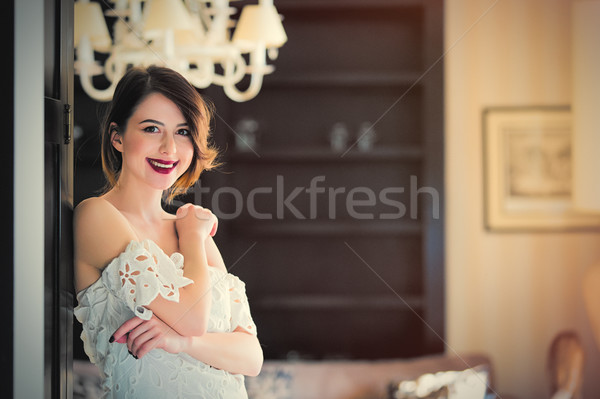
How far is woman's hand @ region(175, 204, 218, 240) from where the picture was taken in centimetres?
102

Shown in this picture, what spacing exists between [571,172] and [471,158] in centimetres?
22

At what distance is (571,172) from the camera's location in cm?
108

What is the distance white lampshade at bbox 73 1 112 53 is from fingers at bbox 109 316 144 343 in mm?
547

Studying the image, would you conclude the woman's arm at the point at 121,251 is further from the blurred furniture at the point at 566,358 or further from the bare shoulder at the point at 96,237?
the blurred furniture at the point at 566,358

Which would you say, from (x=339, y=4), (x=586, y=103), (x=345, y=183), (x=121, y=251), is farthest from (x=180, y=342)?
(x=586, y=103)

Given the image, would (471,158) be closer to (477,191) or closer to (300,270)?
(477,191)

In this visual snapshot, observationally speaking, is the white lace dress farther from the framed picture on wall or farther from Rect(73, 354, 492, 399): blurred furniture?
the framed picture on wall

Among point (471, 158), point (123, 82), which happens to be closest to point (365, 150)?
point (471, 158)

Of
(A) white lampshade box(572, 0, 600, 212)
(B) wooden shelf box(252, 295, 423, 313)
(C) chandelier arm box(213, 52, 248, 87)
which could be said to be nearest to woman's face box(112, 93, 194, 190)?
(C) chandelier arm box(213, 52, 248, 87)

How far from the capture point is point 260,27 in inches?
41.8

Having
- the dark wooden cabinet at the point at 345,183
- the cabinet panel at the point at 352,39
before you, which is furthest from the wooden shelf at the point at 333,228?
the cabinet panel at the point at 352,39

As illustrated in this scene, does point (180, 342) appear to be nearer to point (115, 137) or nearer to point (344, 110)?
point (115, 137)

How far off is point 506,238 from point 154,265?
0.73 m

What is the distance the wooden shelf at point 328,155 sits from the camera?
107 centimetres
